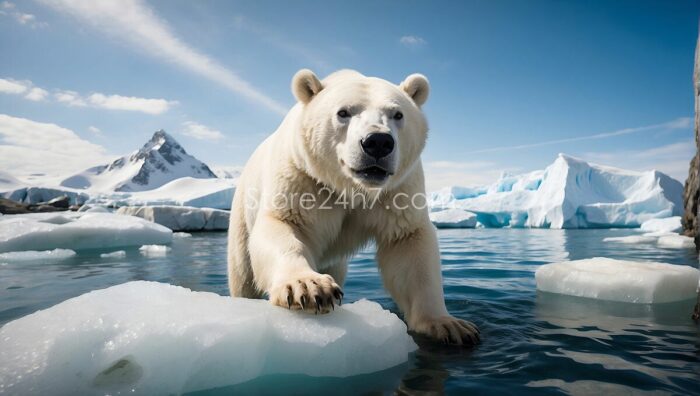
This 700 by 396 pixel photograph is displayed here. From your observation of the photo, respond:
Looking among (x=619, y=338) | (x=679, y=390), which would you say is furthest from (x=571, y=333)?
(x=679, y=390)

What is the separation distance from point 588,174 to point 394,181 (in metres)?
32.0

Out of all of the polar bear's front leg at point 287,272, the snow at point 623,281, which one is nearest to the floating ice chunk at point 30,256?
the polar bear's front leg at point 287,272

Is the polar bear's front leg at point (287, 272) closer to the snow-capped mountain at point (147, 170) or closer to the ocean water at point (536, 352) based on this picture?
the ocean water at point (536, 352)

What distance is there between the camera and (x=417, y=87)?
2949mm

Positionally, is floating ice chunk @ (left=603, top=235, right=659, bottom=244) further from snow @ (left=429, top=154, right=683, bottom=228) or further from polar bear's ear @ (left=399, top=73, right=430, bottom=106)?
snow @ (left=429, top=154, right=683, bottom=228)

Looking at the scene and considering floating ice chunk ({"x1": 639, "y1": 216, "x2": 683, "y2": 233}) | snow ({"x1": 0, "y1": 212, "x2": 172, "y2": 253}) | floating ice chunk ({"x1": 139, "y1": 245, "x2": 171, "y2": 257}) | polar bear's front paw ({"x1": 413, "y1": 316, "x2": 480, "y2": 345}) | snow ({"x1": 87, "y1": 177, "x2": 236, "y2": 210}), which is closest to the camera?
polar bear's front paw ({"x1": 413, "y1": 316, "x2": 480, "y2": 345})

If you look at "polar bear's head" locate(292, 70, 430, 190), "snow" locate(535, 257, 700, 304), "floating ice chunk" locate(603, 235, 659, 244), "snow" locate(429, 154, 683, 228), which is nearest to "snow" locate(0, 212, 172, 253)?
"polar bear's head" locate(292, 70, 430, 190)

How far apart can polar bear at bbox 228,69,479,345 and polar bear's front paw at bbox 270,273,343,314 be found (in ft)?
0.64

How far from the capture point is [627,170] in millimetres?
30625

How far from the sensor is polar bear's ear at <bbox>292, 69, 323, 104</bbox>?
2.77 m

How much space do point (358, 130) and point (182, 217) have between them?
2299 centimetres

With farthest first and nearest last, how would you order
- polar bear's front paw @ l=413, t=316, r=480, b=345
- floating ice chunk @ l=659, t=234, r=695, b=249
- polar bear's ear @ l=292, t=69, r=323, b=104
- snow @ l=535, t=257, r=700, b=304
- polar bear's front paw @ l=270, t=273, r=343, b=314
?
floating ice chunk @ l=659, t=234, r=695, b=249, snow @ l=535, t=257, r=700, b=304, polar bear's ear @ l=292, t=69, r=323, b=104, polar bear's front paw @ l=413, t=316, r=480, b=345, polar bear's front paw @ l=270, t=273, r=343, b=314

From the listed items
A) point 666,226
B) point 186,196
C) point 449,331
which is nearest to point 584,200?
point 666,226

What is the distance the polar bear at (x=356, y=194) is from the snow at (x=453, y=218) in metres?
24.9
